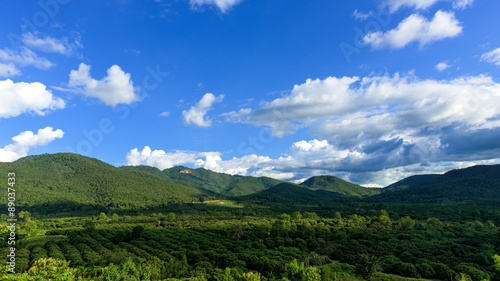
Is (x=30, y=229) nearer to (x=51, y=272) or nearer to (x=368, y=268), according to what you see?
(x=51, y=272)

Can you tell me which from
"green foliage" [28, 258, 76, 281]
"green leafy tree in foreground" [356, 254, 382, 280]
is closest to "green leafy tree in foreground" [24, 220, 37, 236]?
"green foliage" [28, 258, 76, 281]

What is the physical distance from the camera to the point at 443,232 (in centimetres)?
7212

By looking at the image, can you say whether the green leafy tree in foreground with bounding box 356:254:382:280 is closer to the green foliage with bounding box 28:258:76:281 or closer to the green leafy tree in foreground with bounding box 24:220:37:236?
the green foliage with bounding box 28:258:76:281

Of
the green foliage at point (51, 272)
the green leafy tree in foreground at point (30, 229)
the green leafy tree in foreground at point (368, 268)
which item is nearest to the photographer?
the green foliage at point (51, 272)

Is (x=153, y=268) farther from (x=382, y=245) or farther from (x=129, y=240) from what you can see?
(x=382, y=245)

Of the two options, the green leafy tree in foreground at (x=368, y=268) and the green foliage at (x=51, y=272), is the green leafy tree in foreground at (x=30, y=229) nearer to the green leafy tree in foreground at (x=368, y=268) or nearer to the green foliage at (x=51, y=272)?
the green foliage at (x=51, y=272)

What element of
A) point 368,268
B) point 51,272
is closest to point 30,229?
point 51,272

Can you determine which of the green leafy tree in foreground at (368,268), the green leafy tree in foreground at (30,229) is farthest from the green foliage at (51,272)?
the green leafy tree in foreground at (30,229)

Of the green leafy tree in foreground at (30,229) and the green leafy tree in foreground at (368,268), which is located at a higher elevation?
the green leafy tree in foreground at (30,229)

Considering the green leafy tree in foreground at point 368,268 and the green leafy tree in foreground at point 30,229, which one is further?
the green leafy tree in foreground at point 30,229

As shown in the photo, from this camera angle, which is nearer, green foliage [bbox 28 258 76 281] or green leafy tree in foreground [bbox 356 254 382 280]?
green foliage [bbox 28 258 76 281]

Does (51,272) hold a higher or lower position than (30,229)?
higher

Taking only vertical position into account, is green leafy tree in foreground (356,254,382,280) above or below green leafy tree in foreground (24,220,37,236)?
below

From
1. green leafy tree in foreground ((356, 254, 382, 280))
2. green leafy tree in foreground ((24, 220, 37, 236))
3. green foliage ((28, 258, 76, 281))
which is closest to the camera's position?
green foliage ((28, 258, 76, 281))
